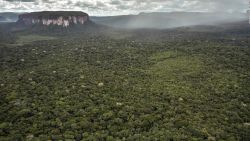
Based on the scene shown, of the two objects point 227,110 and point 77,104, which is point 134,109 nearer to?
point 77,104

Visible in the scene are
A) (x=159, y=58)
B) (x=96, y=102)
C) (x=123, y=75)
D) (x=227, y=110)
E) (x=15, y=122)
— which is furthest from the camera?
(x=159, y=58)

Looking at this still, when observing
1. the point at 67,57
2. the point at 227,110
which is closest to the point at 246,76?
the point at 227,110

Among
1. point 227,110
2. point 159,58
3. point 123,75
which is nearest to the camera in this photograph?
point 227,110

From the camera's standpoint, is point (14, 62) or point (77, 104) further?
point (14, 62)

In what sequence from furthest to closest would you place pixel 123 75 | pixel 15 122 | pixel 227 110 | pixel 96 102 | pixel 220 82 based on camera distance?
pixel 123 75, pixel 220 82, pixel 96 102, pixel 227 110, pixel 15 122

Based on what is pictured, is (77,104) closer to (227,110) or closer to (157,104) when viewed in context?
(157,104)

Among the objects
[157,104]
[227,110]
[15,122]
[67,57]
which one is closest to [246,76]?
[227,110]
